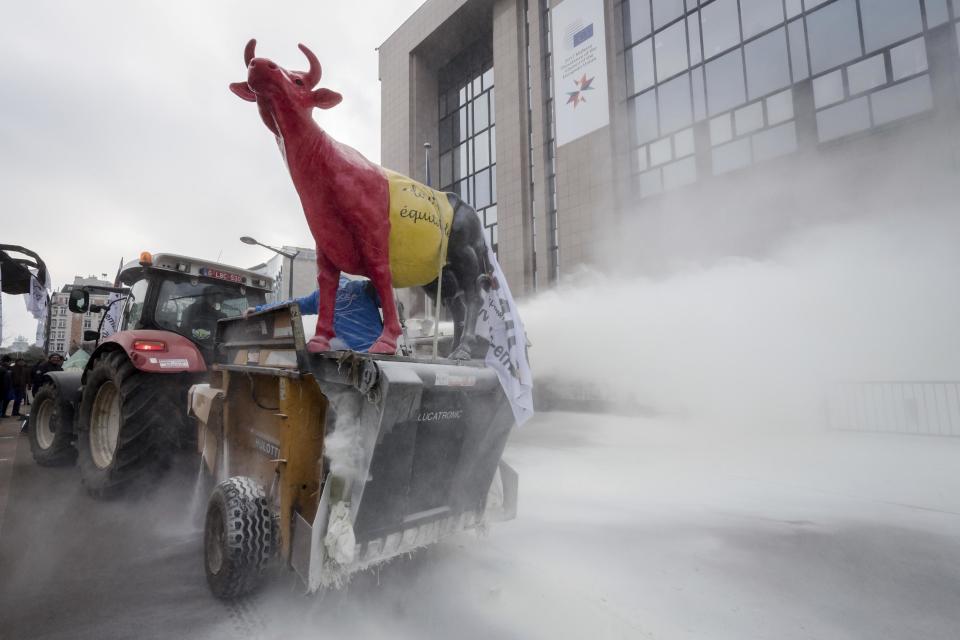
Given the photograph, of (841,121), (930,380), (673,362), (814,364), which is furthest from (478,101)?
(930,380)

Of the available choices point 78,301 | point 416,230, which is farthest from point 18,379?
point 416,230

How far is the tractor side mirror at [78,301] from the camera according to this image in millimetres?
6578

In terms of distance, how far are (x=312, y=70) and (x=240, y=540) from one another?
9.48 feet

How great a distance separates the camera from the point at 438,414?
10.2 feet

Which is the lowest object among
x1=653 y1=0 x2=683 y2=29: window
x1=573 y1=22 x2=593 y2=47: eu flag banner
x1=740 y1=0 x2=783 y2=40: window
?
x1=740 y1=0 x2=783 y2=40: window

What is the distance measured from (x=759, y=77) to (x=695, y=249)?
4906 mm

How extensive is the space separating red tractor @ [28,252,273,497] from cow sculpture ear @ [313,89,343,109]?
132 inches

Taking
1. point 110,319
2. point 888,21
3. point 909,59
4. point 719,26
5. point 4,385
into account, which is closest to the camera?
point 110,319

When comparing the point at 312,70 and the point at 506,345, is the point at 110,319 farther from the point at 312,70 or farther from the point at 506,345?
the point at 506,345

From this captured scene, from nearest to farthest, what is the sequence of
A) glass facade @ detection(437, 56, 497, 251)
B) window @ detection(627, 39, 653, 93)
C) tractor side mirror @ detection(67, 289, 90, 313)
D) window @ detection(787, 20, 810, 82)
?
1. tractor side mirror @ detection(67, 289, 90, 313)
2. window @ detection(787, 20, 810, 82)
3. window @ detection(627, 39, 653, 93)
4. glass facade @ detection(437, 56, 497, 251)

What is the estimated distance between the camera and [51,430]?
274 inches

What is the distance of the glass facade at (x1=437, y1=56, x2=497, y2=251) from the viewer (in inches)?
913

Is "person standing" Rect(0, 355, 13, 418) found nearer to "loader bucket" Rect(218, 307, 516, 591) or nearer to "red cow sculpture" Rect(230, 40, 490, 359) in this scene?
"loader bucket" Rect(218, 307, 516, 591)

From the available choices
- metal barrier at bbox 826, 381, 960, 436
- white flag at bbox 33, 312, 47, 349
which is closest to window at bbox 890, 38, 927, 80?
metal barrier at bbox 826, 381, 960, 436
